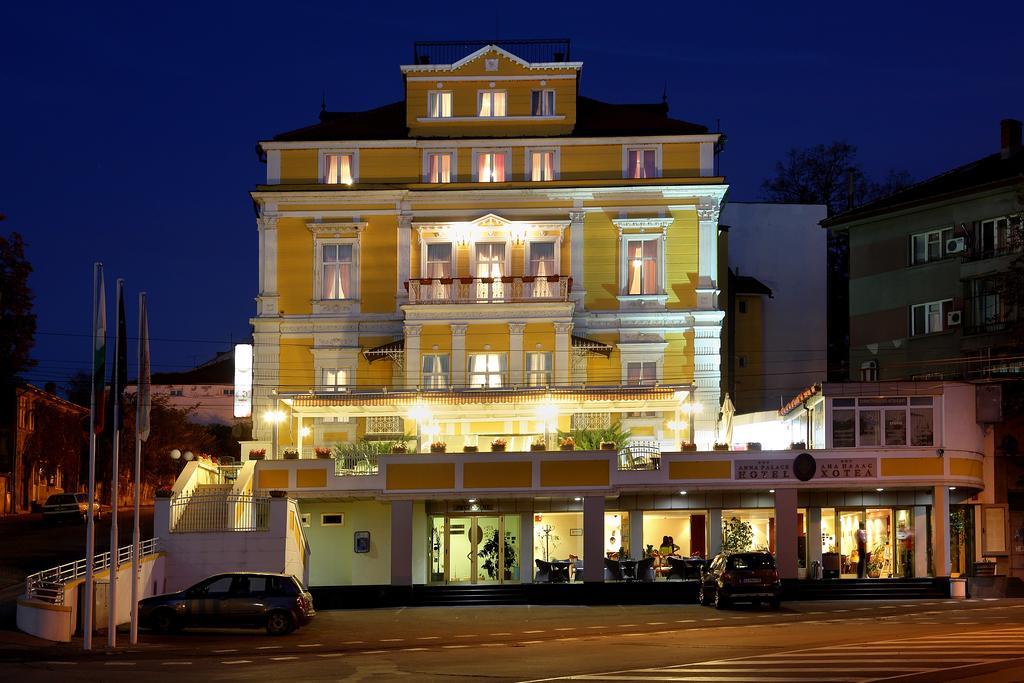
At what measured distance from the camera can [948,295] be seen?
5856cm

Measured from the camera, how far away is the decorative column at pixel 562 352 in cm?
5628

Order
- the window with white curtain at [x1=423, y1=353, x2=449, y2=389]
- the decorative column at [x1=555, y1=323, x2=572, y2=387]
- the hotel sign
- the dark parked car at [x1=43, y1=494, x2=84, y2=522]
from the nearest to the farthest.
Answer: the hotel sign → the decorative column at [x1=555, y1=323, x2=572, y2=387] → the window with white curtain at [x1=423, y1=353, x2=449, y2=389] → the dark parked car at [x1=43, y1=494, x2=84, y2=522]

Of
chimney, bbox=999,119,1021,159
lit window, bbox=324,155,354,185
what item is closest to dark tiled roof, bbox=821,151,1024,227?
chimney, bbox=999,119,1021,159

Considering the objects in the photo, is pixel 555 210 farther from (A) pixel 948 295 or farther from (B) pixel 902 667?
(B) pixel 902 667

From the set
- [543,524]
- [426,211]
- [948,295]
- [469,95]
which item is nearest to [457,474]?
[543,524]

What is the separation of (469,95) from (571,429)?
14.4m

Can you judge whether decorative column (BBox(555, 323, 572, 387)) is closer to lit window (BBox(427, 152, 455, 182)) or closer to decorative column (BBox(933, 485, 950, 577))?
lit window (BBox(427, 152, 455, 182))

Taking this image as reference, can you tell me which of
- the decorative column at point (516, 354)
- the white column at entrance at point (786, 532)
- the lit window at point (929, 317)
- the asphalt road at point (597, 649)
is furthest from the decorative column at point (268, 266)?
the lit window at point (929, 317)

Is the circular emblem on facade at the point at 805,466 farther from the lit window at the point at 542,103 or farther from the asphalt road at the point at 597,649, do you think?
the lit window at the point at 542,103

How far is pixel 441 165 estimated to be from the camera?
5919cm

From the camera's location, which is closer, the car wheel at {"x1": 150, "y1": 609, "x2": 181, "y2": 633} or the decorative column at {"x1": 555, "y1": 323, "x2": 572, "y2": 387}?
the car wheel at {"x1": 150, "y1": 609, "x2": 181, "y2": 633}

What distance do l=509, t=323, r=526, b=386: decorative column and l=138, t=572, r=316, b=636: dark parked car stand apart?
73.9 ft

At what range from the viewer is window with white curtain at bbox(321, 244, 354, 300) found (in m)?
59.0

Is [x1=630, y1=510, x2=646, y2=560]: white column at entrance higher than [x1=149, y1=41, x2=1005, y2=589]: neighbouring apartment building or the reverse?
the reverse
